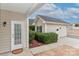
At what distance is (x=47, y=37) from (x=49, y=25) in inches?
12.5

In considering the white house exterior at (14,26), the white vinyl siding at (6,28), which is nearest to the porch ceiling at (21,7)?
the white house exterior at (14,26)

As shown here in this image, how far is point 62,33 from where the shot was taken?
3.05 metres

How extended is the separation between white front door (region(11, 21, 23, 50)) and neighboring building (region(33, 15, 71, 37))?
43 cm

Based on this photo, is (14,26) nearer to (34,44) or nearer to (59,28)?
(34,44)

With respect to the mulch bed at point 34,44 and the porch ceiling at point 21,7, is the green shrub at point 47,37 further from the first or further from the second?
the porch ceiling at point 21,7

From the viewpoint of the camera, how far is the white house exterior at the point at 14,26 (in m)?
3.01

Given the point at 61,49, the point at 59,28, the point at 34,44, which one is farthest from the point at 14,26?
the point at 61,49

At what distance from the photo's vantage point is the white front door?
3.06 meters

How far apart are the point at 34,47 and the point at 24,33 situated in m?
0.45

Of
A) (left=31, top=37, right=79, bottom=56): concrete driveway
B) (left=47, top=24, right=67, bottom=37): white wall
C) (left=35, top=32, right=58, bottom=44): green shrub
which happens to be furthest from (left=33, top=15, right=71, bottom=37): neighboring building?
(left=31, top=37, right=79, bottom=56): concrete driveway

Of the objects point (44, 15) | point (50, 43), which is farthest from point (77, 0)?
point (50, 43)

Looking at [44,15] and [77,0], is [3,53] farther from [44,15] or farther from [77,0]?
[77,0]

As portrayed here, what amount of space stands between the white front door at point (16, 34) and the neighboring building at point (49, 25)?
434mm

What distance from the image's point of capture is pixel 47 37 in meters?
3.04
